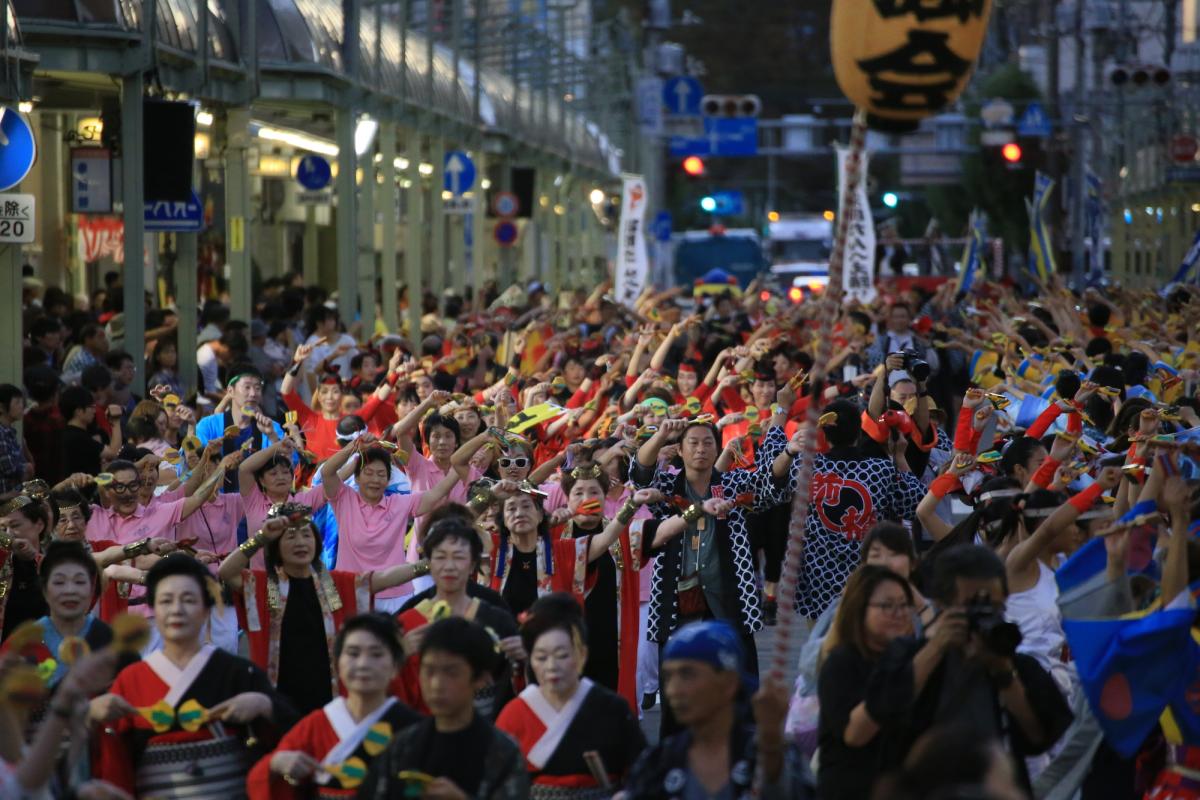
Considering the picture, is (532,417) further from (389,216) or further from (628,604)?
(389,216)

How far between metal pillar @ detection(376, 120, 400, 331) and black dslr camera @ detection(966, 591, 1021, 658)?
62.7 ft

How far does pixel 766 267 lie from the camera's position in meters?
53.9

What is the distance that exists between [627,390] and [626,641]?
17.0 ft

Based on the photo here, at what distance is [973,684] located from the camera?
18.9ft

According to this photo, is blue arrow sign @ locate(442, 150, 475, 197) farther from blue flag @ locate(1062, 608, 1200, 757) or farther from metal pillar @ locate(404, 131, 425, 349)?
blue flag @ locate(1062, 608, 1200, 757)

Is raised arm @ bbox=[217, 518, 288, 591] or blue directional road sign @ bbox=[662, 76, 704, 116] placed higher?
blue directional road sign @ bbox=[662, 76, 704, 116]

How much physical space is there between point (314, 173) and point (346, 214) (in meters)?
4.69

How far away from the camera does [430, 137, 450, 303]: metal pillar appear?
87.7ft

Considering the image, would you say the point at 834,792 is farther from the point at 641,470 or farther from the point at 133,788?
the point at 641,470

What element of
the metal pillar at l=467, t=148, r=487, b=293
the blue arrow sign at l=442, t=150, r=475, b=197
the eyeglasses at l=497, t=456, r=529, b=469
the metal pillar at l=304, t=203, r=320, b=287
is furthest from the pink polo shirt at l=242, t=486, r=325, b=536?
the metal pillar at l=304, t=203, r=320, b=287

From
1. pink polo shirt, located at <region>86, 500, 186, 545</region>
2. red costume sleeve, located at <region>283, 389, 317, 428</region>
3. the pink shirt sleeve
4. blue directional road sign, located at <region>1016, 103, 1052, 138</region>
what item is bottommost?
pink polo shirt, located at <region>86, 500, 186, 545</region>

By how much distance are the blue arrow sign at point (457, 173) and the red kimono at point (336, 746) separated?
70.7 feet

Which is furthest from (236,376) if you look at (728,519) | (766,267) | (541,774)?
(766,267)

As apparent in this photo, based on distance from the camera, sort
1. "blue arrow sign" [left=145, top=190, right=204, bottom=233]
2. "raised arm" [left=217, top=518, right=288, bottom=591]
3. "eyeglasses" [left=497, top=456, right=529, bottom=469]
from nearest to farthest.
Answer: "raised arm" [left=217, top=518, right=288, bottom=591] < "eyeglasses" [left=497, top=456, right=529, bottom=469] < "blue arrow sign" [left=145, top=190, right=204, bottom=233]
